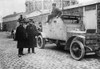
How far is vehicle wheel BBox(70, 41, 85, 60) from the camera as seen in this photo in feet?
20.0

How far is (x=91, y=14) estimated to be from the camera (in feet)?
39.4

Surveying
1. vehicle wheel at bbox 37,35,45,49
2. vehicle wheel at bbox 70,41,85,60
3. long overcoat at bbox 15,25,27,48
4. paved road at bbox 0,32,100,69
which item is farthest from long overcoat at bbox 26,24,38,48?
vehicle wheel at bbox 70,41,85,60

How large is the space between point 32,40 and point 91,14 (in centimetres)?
611

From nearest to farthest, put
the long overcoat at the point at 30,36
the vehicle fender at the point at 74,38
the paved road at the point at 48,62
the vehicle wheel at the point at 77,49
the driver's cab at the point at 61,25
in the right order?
1. the paved road at the point at 48,62
2. the vehicle wheel at the point at 77,49
3. the vehicle fender at the point at 74,38
4. the driver's cab at the point at 61,25
5. the long overcoat at the point at 30,36

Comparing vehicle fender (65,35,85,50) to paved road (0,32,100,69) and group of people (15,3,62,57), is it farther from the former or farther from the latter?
group of people (15,3,62,57)

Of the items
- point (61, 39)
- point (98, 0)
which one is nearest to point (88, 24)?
point (98, 0)

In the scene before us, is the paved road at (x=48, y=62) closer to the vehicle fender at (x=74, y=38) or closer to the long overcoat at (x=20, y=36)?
the vehicle fender at (x=74, y=38)

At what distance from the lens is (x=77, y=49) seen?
20.8 feet

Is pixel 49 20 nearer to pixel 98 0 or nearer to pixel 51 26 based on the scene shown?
pixel 51 26

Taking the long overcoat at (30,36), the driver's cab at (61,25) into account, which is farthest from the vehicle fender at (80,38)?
the long overcoat at (30,36)

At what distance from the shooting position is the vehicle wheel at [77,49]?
6.10m

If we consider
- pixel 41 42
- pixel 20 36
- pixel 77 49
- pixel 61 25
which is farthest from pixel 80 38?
pixel 41 42

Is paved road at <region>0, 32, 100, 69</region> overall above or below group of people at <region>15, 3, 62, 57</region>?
below

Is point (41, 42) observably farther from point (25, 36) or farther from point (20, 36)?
point (20, 36)
